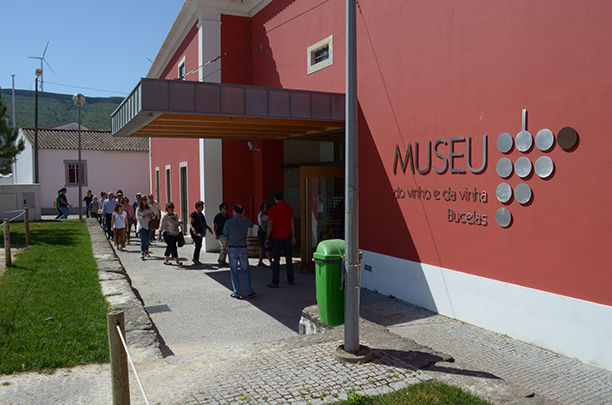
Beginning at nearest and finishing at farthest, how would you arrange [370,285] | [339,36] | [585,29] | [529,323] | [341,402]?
[341,402], [585,29], [529,323], [370,285], [339,36]

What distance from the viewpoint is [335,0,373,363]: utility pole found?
4688 mm

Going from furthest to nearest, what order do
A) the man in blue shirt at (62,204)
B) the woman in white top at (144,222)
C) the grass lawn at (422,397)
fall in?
the man in blue shirt at (62,204) → the woman in white top at (144,222) → the grass lawn at (422,397)

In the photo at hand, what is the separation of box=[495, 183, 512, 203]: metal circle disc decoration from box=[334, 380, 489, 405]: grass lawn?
278 cm

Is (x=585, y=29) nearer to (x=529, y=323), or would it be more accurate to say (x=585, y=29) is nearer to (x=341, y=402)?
(x=529, y=323)

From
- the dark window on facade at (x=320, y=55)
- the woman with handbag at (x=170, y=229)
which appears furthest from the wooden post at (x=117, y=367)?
the woman with handbag at (x=170, y=229)

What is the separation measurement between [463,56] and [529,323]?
361 centimetres

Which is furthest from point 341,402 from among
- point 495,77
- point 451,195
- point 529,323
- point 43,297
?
point 43,297

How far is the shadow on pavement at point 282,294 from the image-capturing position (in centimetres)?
792

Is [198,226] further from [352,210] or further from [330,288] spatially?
[352,210]

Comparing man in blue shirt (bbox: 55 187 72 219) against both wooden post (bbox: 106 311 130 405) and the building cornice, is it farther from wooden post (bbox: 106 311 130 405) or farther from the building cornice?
wooden post (bbox: 106 311 130 405)

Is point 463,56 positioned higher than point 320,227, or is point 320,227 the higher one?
point 463,56

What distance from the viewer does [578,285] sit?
5184mm

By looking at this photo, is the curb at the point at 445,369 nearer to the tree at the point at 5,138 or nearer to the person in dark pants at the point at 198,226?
the person in dark pants at the point at 198,226

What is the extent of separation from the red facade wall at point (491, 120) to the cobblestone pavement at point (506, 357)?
2.43ft
